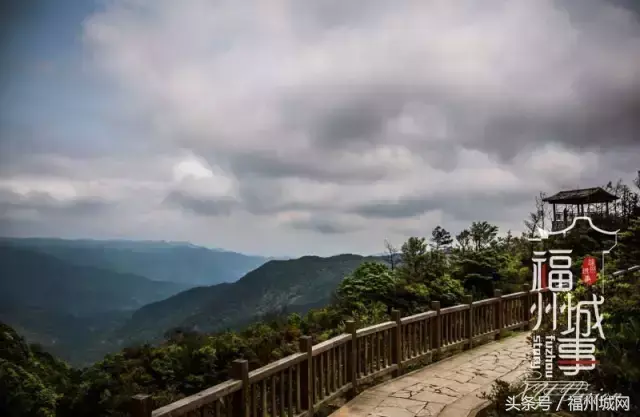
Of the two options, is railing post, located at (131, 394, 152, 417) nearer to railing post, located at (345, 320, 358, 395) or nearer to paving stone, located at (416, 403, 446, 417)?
railing post, located at (345, 320, 358, 395)

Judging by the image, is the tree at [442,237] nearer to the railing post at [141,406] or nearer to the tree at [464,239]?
the tree at [464,239]

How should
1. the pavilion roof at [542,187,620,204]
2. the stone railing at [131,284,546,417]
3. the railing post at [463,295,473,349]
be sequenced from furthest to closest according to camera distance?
the pavilion roof at [542,187,620,204], the railing post at [463,295,473,349], the stone railing at [131,284,546,417]

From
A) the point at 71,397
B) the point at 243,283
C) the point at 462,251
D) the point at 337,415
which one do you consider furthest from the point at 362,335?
the point at 243,283

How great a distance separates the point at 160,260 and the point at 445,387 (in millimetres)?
75525

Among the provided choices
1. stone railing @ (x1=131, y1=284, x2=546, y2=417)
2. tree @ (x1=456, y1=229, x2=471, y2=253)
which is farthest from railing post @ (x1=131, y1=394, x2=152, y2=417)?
tree @ (x1=456, y1=229, x2=471, y2=253)

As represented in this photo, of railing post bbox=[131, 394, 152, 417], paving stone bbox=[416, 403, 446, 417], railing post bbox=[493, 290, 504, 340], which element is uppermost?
railing post bbox=[131, 394, 152, 417]

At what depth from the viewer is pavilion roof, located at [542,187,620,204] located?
48.2 ft

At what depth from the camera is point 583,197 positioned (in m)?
14.8

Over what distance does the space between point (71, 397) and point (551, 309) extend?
5.22 meters

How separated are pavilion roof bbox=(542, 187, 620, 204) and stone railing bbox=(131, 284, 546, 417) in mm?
8600

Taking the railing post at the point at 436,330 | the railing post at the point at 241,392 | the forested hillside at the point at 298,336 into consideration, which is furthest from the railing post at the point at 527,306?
the railing post at the point at 241,392

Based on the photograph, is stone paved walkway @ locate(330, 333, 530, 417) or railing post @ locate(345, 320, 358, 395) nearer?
stone paved walkway @ locate(330, 333, 530, 417)

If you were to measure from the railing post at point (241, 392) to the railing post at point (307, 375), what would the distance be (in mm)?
860

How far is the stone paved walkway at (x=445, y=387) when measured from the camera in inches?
170
